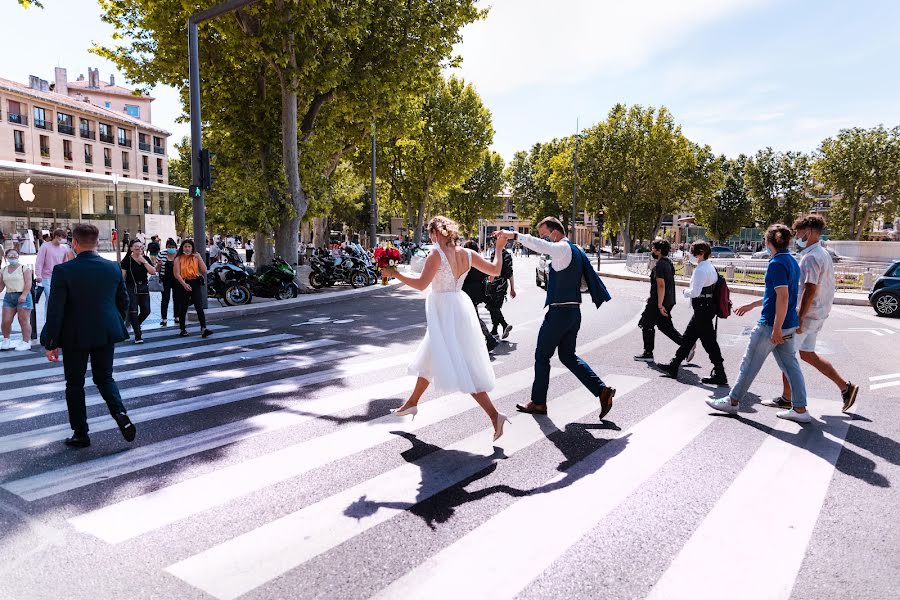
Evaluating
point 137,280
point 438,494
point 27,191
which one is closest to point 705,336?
point 438,494

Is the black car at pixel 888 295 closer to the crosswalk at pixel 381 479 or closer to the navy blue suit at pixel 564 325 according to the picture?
the crosswalk at pixel 381 479

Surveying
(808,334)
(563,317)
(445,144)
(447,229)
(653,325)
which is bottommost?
(653,325)

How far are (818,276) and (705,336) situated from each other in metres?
1.65

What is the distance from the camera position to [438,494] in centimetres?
379

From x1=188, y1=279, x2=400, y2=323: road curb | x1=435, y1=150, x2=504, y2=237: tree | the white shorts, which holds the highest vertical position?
x1=435, y1=150, x2=504, y2=237: tree

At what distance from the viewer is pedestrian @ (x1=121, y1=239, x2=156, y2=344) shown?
31.3ft

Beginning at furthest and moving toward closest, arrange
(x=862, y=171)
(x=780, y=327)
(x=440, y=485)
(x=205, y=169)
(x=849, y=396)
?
(x=862, y=171)
(x=205, y=169)
(x=849, y=396)
(x=780, y=327)
(x=440, y=485)

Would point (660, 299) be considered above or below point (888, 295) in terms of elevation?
above

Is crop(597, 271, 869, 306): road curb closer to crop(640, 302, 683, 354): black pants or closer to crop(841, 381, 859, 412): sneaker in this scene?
crop(640, 302, 683, 354): black pants

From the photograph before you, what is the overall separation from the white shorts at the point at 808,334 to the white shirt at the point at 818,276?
0.16 feet

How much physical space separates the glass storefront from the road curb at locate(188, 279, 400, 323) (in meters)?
8.73

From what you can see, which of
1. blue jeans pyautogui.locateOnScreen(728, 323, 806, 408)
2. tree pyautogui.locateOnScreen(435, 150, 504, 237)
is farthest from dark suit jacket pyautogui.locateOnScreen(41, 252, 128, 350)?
tree pyautogui.locateOnScreen(435, 150, 504, 237)

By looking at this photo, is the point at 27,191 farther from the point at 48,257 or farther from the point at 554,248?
the point at 554,248

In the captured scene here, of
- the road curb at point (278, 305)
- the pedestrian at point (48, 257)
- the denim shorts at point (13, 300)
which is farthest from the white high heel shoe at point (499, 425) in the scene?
the road curb at point (278, 305)
